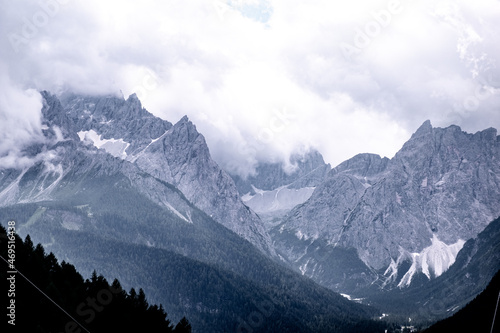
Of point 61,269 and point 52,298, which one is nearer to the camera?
point 52,298

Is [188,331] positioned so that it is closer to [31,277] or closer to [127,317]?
[127,317]

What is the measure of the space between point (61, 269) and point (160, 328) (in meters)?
21.7

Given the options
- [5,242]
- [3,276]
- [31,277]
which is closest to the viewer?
[3,276]

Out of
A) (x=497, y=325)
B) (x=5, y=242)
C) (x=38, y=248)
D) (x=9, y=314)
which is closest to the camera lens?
(x=9, y=314)

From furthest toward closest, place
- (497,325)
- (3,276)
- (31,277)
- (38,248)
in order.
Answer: (497,325), (38,248), (31,277), (3,276)

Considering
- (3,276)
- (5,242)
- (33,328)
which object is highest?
(5,242)

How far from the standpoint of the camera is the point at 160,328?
10800 centimetres

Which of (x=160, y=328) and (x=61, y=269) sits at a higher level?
(x=61, y=269)

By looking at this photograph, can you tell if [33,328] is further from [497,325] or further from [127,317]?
[497,325]

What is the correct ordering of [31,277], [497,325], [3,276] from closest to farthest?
[3,276]
[31,277]
[497,325]

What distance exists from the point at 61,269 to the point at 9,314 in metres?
35.6

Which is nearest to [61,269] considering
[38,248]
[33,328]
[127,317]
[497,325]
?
[38,248]

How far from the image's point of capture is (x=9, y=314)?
76.2m

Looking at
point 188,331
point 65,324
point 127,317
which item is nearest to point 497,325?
point 188,331
